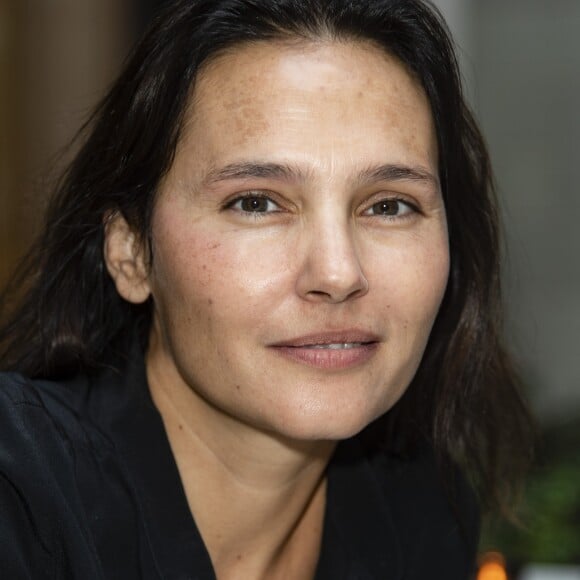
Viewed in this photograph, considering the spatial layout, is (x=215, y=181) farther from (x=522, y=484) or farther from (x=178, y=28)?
(x=522, y=484)

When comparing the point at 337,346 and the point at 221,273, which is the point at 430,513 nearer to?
the point at 337,346

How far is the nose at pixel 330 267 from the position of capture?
1875 millimetres

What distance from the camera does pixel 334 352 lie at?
6.47ft

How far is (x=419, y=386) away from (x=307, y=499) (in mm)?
376

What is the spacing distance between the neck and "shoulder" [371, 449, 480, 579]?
0.33 meters

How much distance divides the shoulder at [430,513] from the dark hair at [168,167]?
6cm

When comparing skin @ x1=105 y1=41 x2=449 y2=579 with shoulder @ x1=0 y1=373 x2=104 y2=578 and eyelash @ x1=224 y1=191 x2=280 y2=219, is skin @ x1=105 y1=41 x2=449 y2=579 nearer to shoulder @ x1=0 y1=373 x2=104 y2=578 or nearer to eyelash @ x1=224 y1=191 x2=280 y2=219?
eyelash @ x1=224 y1=191 x2=280 y2=219

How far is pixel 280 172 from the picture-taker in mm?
1928

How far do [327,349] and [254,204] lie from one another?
0.28 meters

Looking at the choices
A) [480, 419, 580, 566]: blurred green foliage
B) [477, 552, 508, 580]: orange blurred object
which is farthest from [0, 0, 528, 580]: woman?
[480, 419, 580, 566]: blurred green foliage

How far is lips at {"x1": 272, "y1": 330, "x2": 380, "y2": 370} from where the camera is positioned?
1.95 meters

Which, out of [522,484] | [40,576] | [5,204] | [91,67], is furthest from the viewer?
[91,67]

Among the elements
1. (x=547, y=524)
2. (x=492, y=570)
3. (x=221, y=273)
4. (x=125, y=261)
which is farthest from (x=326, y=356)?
(x=547, y=524)

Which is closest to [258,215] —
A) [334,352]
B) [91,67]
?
[334,352]
